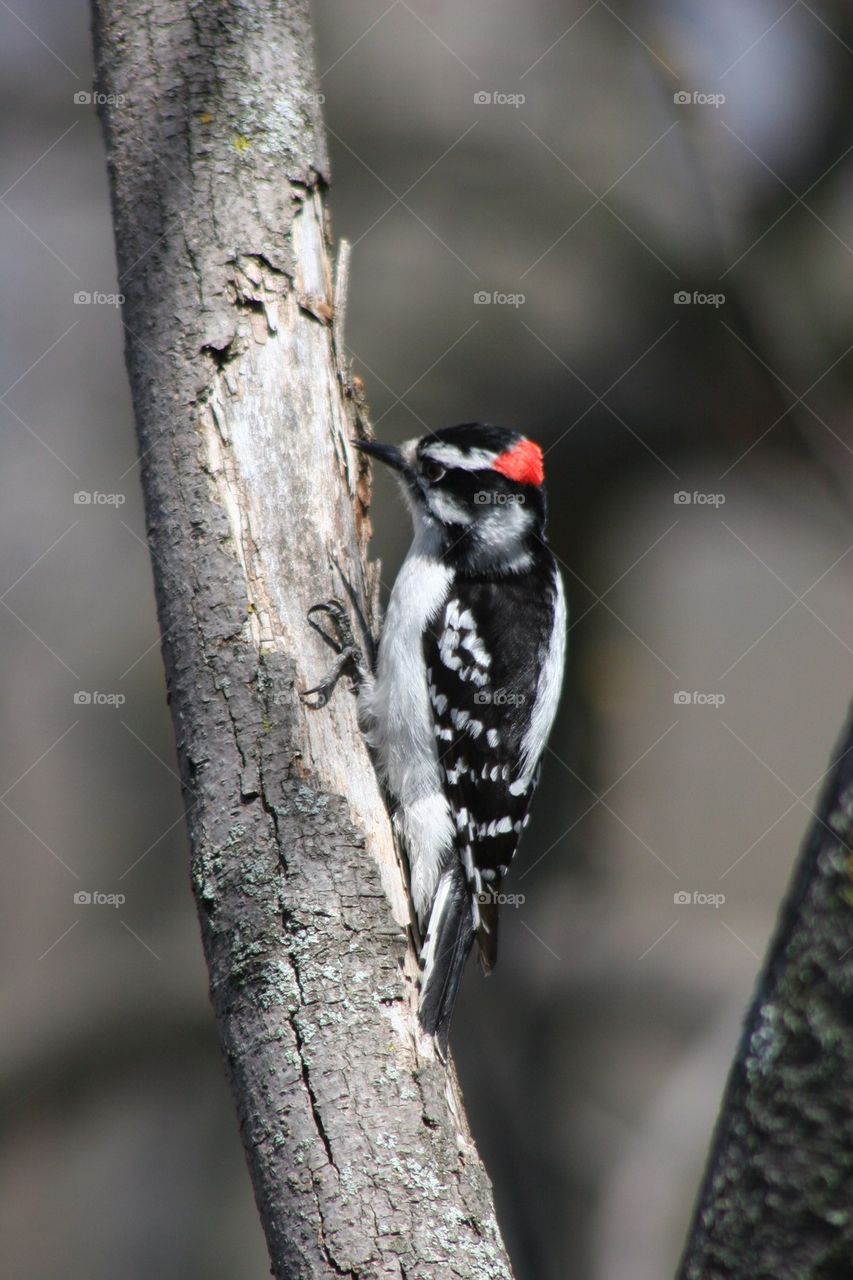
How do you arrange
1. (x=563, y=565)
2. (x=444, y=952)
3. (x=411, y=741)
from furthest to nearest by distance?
(x=563, y=565), (x=411, y=741), (x=444, y=952)

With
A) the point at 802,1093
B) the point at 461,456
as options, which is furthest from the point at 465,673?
the point at 802,1093

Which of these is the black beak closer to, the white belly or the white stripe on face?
the white stripe on face

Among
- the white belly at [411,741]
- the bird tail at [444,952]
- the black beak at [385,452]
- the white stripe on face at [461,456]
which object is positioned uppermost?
the white stripe on face at [461,456]

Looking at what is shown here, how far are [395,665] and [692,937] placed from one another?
411cm

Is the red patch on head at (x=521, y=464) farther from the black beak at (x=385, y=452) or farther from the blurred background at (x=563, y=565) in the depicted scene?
the blurred background at (x=563, y=565)

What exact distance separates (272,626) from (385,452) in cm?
122

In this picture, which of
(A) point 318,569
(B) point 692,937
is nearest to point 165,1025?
(B) point 692,937

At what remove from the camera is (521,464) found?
3975mm

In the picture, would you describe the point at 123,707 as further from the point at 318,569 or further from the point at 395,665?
the point at 318,569

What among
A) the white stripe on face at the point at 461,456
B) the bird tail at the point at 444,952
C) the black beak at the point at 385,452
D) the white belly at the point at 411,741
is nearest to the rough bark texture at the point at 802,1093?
the bird tail at the point at 444,952

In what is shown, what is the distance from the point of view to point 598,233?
7.12 metres

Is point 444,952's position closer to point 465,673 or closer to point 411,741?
point 411,741

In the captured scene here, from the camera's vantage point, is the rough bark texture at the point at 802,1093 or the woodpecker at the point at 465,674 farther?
the woodpecker at the point at 465,674

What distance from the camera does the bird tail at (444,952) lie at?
8.28 feet
